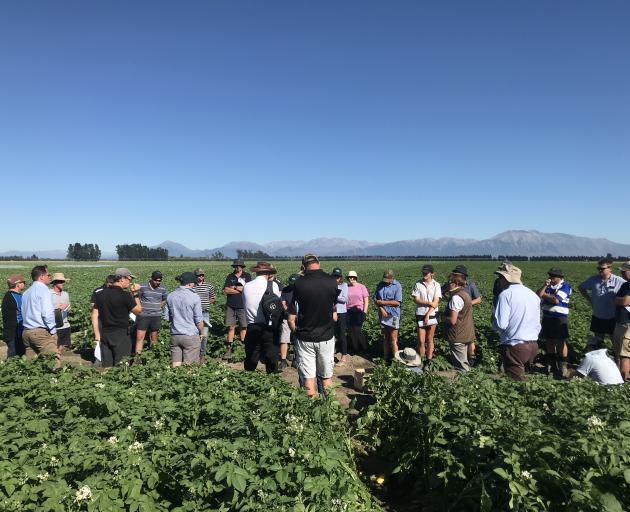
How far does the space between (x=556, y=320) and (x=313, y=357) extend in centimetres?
572

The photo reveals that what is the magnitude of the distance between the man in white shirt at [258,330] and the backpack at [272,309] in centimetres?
7

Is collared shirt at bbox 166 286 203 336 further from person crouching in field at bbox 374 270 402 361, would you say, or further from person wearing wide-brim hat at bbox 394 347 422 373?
person crouching in field at bbox 374 270 402 361

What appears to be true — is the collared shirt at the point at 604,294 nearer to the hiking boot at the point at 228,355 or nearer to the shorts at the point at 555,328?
the shorts at the point at 555,328

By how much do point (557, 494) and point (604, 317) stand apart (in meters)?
6.56

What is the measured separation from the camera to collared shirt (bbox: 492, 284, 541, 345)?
5.63m

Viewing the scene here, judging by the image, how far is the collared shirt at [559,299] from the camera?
26.8ft

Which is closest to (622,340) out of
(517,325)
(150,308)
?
(517,325)

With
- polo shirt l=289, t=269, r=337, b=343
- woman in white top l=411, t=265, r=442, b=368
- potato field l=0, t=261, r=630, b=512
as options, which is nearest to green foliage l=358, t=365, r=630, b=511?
potato field l=0, t=261, r=630, b=512

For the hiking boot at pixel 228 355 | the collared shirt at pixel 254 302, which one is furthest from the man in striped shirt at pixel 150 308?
the collared shirt at pixel 254 302

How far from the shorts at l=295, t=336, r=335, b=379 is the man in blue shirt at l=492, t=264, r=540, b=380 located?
2587mm

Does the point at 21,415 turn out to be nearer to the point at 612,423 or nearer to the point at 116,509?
the point at 116,509

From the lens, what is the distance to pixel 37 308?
21.7ft

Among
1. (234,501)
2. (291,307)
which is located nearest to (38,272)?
(291,307)

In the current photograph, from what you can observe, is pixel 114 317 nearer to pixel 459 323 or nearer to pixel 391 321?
pixel 391 321
